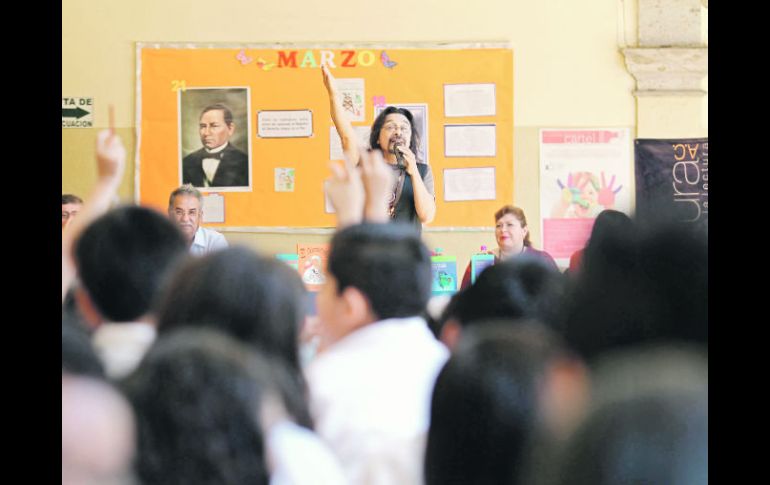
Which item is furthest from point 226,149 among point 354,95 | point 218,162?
point 354,95

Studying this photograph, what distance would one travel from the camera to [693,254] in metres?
0.56

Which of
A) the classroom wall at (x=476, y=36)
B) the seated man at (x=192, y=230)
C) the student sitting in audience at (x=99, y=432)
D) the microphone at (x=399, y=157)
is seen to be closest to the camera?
the student sitting in audience at (x=99, y=432)

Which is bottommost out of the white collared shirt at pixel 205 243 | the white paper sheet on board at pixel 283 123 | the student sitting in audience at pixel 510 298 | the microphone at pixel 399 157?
the student sitting in audience at pixel 510 298

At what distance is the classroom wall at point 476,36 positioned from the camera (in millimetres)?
3287

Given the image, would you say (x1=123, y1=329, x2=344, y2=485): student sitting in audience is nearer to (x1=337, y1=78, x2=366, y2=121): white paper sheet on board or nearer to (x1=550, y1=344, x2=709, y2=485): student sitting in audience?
(x1=550, y1=344, x2=709, y2=485): student sitting in audience

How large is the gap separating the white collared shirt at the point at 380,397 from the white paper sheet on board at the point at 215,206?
2.82 metres

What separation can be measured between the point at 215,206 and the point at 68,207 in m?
2.72

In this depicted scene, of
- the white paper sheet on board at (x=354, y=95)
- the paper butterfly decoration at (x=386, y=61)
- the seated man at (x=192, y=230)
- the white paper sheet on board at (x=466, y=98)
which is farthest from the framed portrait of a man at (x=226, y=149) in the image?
the seated man at (x=192, y=230)

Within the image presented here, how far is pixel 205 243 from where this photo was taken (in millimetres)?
586

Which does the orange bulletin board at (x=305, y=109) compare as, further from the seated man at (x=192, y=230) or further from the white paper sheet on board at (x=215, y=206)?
the seated man at (x=192, y=230)

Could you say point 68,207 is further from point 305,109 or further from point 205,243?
point 305,109

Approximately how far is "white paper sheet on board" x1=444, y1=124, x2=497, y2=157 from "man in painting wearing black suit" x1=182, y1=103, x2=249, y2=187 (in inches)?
34.2
